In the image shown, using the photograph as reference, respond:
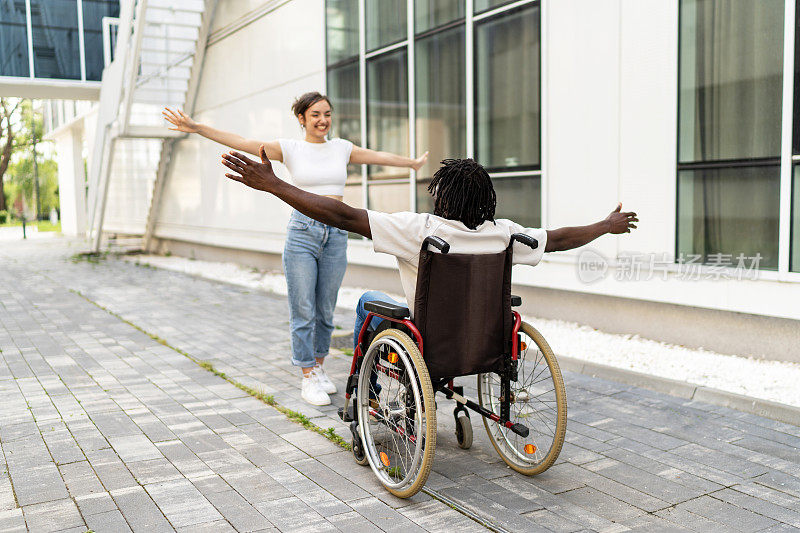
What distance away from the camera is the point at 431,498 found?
3.46m

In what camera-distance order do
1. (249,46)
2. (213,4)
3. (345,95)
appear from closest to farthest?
(345,95)
(249,46)
(213,4)

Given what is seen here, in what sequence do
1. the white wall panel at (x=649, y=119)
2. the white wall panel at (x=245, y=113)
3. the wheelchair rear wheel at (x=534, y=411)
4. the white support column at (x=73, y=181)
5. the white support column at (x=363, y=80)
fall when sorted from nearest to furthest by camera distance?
the wheelchair rear wheel at (x=534, y=411) → the white wall panel at (x=649, y=119) → the white support column at (x=363, y=80) → the white wall panel at (x=245, y=113) → the white support column at (x=73, y=181)

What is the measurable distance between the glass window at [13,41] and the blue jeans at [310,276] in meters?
17.6

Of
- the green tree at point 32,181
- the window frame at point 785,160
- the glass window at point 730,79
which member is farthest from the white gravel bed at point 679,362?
the green tree at point 32,181

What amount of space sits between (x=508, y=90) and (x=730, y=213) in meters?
3.02

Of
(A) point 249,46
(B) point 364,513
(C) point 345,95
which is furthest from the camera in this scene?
(A) point 249,46

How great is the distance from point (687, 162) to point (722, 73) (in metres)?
0.79

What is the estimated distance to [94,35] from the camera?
1998 centimetres

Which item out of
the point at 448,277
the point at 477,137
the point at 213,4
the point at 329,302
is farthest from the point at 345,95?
the point at 448,277

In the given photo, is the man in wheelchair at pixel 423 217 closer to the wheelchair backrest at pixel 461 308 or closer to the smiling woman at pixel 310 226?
the wheelchair backrest at pixel 461 308

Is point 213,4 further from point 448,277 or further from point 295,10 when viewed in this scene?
point 448,277

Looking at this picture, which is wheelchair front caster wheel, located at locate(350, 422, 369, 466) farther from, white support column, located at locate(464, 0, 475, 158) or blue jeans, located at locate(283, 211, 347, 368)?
white support column, located at locate(464, 0, 475, 158)

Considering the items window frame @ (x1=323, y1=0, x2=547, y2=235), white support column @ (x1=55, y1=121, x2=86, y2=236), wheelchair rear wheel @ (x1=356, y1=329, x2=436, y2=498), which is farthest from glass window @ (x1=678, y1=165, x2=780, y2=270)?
white support column @ (x1=55, y1=121, x2=86, y2=236)

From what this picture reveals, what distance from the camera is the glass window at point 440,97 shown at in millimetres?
9000
